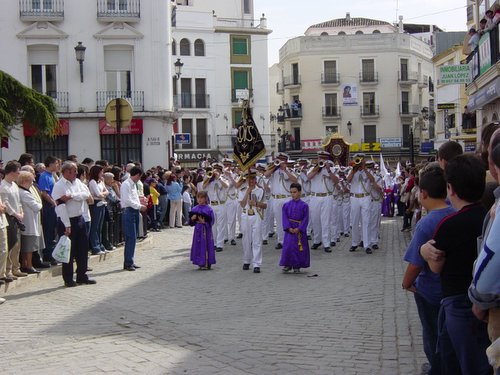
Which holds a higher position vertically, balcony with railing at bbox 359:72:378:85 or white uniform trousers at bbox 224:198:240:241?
balcony with railing at bbox 359:72:378:85

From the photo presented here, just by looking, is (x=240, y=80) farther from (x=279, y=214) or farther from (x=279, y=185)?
(x=279, y=214)

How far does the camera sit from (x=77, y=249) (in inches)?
505

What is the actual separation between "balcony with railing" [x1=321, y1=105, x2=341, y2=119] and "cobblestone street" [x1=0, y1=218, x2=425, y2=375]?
52399 millimetres

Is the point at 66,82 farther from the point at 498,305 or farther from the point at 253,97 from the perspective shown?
the point at 498,305

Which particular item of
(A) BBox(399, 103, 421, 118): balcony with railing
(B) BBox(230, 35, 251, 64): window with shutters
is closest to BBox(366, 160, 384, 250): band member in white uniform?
(B) BBox(230, 35, 251, 64): window with shutters

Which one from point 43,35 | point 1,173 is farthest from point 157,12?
point 1,173

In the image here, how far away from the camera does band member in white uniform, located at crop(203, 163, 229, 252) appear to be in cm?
1873

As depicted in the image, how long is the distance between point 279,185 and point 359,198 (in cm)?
232

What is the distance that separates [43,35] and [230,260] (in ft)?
65.2

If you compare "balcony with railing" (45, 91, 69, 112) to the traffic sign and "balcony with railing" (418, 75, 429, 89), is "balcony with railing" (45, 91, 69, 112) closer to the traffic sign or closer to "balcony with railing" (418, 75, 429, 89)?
the traffic sign

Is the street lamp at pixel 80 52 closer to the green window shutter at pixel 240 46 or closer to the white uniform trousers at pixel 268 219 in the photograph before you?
the white uniform trousers at pixel 268 219

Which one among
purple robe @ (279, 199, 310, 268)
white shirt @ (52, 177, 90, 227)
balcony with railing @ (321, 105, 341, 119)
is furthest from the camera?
balcony with railing @ (321, 105, 341, 119)

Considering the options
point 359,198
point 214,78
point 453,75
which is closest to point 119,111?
point 359,198

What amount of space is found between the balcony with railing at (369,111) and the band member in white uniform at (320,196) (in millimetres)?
48608
